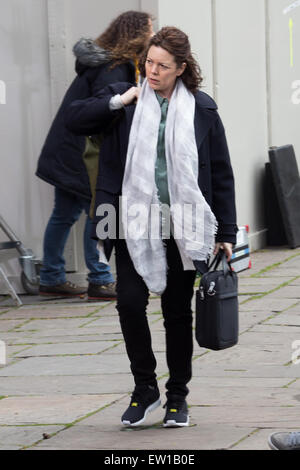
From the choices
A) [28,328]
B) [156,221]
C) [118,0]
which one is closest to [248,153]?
[118,0]

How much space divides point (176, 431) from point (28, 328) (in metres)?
2.72

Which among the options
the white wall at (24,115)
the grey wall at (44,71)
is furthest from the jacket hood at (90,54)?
the white wall at (24,115)

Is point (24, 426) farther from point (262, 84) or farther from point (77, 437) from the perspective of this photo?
point (262, 84)

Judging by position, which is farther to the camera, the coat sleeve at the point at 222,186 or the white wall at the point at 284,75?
the white wall at the point at 284,75

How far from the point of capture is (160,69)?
192 inches

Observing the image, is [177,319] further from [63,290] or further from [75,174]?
[63,290]

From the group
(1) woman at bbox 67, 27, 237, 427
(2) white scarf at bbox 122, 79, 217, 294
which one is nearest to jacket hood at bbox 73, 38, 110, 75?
(1) woman at bbox 67, 27, 237, 427

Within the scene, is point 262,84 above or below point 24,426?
above

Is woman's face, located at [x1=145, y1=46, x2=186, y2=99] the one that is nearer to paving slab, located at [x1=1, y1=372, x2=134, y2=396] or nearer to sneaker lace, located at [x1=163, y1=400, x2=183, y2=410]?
sneaker lace, located at [x1=163, y1=400, x2=183, y2=410]

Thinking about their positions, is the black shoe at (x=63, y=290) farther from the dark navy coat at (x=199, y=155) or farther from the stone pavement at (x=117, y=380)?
the dark navy coat at (x=199, y=155)

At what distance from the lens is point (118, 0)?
27.5ft

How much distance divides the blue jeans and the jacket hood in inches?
43.2

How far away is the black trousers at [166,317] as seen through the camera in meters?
4.94

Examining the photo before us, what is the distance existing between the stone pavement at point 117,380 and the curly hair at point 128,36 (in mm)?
1710
